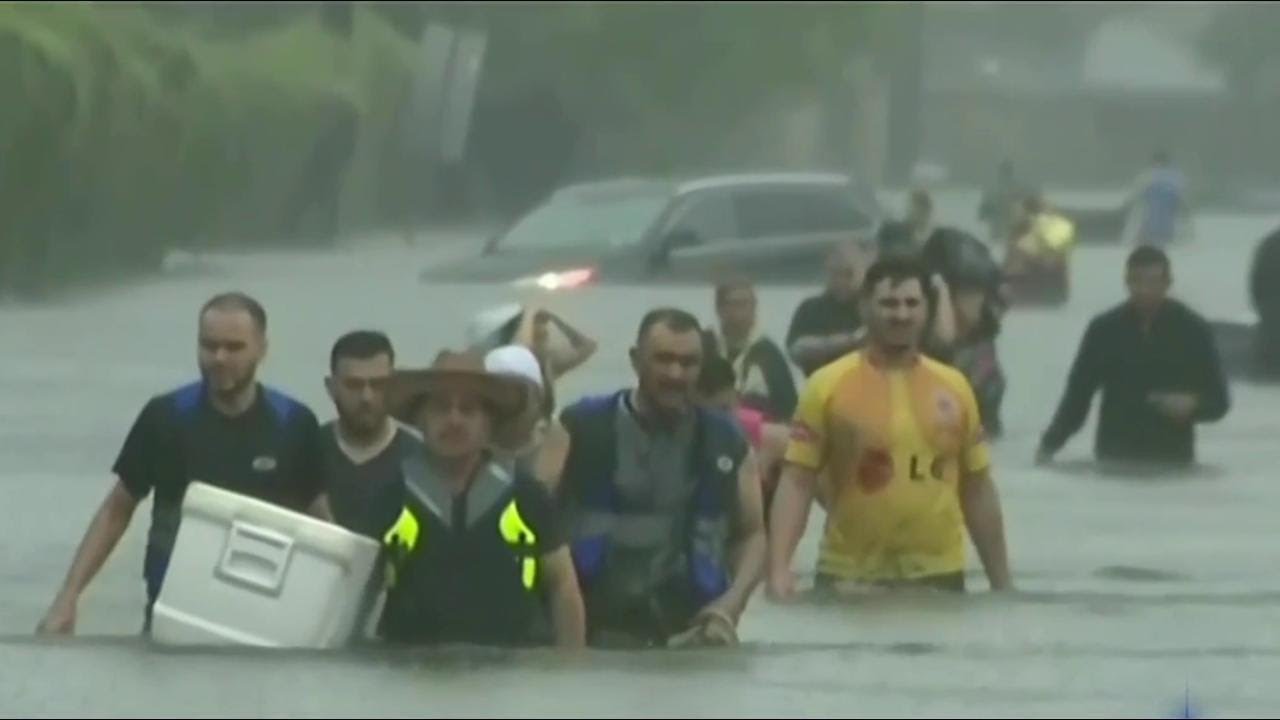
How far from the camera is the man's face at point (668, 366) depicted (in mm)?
10805

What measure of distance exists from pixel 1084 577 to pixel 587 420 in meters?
6.10

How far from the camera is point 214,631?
10531 mm

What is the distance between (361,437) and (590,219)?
21935mm

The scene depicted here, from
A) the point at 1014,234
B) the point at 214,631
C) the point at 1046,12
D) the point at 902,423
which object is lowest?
the point at 214,631

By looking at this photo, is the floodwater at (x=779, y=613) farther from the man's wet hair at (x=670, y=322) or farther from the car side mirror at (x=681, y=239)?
the man's wet hair at (x=670, y=322)

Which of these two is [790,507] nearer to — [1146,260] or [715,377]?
[715,377]

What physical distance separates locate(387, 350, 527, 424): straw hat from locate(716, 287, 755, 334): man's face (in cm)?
540

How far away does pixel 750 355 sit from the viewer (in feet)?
52.0

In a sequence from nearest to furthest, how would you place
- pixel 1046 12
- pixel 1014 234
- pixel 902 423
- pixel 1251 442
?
pixel 902 423
pixel 1251 442
pixel 1014 234
pixel 1046 12

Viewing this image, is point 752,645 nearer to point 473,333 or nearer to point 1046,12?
point 473,333

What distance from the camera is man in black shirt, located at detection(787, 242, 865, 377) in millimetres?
17156

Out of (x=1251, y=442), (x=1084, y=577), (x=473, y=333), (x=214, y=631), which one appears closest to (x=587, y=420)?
(x=214, y=631)

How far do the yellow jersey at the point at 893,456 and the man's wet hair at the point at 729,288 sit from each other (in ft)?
11.8

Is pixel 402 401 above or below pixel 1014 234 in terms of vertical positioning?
Answer: below
